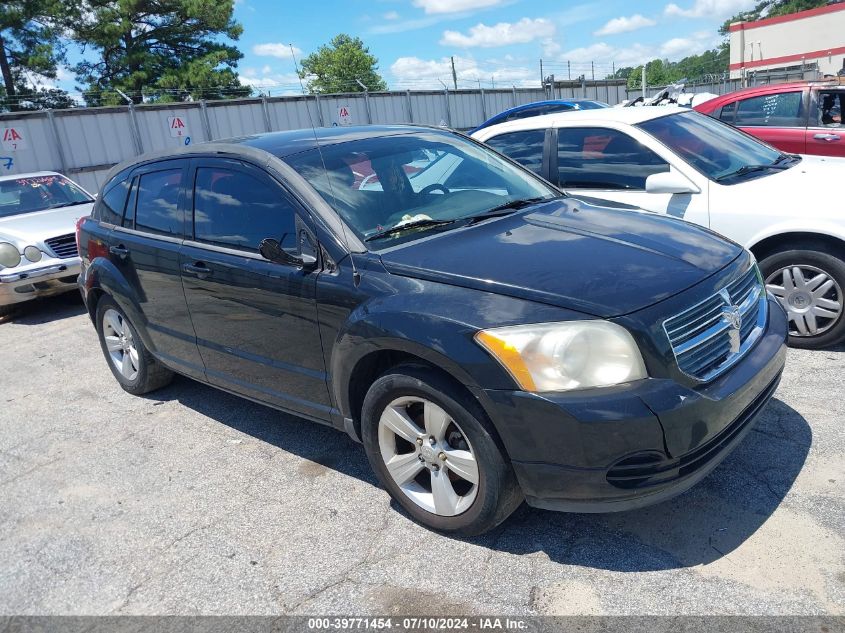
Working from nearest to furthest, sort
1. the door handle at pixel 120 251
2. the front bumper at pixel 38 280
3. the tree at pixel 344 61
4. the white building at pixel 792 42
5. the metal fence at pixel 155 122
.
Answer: the door handle at pixel 120 251, the front bumper at pixel 38 280, the metal fence at pixel 155 122, the white building at pixel 792 42, the tree at pixel 344 61

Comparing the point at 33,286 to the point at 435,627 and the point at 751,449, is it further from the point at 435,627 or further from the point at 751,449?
the point at 751,449

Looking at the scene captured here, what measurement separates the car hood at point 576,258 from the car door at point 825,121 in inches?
194

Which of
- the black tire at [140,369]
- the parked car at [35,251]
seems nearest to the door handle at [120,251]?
the black tire at [140,369]

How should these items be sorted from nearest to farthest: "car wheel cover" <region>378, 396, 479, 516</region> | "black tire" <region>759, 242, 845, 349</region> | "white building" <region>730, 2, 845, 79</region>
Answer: "car wheel cover" <region>378, 396, 479, 516</region> → "black tire" <region>759, 242, 845, 349</region> → "white building" <region>730, 2, 845, 79</region>

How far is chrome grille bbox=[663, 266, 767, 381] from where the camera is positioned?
103 inches

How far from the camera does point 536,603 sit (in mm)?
2555

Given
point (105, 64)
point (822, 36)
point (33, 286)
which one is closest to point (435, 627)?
point (33, 286)

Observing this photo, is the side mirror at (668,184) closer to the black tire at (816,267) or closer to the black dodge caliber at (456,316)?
the black tire at (816,267)

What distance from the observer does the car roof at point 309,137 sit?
370cm

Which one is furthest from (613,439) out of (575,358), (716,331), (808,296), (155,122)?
(155,122)

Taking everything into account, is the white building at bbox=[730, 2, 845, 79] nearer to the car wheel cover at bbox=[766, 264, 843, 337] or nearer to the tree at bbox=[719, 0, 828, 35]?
the tree at bbox=[719, 0, 828, 35]

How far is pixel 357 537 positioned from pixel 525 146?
3759 mm

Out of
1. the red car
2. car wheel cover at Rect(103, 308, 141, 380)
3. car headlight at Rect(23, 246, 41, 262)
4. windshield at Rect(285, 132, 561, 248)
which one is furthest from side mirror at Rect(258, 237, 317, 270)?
the red car

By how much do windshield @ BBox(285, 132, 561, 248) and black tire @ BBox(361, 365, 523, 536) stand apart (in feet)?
2.31
